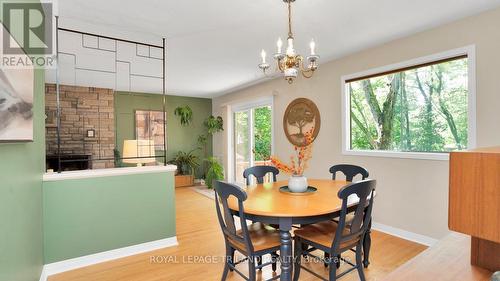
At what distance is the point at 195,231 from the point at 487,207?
3140mm

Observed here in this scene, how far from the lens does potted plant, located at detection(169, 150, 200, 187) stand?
643 centimetres

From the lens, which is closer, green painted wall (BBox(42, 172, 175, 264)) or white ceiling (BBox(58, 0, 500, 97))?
white ceiling (BBox(58, 0, 500, 97))

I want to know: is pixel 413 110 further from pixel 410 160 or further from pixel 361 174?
pixel 361 174

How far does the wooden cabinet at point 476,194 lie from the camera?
0.68 meters

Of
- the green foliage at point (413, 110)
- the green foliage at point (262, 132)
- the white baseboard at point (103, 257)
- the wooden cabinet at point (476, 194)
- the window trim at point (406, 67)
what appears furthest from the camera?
the green foliage at point (262, 132)

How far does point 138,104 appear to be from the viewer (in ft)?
20.7

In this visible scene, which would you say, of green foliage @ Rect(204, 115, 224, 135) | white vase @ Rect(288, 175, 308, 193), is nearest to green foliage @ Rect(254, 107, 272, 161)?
green foliage @ Rect(204, 115, 224, 135)

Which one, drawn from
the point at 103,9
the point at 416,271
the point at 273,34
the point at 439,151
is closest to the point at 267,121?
the point at 273,34

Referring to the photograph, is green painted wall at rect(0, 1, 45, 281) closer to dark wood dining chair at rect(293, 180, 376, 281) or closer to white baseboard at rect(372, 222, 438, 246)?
dark wood dining chair at rect(293, 180, 376, 281)

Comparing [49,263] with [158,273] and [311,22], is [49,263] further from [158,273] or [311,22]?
[311,22]

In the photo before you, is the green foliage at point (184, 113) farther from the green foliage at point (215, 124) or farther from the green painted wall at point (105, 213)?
the green painted wall at point (105, 213)

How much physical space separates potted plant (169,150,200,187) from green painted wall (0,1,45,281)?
4288 mm

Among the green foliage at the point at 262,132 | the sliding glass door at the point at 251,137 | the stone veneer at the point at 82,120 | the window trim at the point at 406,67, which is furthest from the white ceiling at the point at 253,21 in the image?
the stone veneer at the point at 82,120

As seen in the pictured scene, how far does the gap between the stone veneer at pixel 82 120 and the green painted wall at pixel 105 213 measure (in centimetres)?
334
